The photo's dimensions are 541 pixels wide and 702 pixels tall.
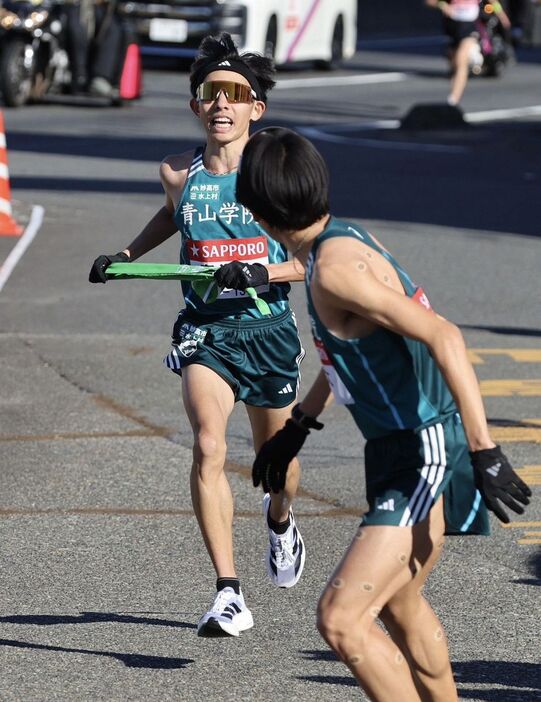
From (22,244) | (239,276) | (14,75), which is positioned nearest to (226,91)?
(239,276)

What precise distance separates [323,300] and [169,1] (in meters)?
22.5

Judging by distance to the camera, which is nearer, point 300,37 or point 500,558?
point 500,558

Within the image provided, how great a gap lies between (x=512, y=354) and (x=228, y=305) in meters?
4.87

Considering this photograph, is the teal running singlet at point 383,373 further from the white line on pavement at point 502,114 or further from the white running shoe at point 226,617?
the white line on pavement at point 502,114

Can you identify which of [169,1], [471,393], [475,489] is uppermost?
[471,393]

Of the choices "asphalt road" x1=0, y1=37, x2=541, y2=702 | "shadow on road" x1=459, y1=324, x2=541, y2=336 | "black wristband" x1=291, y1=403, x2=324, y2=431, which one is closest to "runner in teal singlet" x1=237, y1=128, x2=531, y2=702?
"black wristband" x1=291, y1=403, x2=324, y2=431

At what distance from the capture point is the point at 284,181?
4.04 metres

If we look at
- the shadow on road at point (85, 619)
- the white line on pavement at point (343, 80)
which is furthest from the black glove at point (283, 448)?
the white line on pavement at point (343, 80)

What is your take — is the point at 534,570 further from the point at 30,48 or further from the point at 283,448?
the point at 30,48

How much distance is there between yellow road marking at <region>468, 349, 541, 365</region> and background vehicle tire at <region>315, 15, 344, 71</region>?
64.8 ft

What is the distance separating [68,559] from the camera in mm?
6395

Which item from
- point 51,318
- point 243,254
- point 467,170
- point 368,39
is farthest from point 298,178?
point 368,39

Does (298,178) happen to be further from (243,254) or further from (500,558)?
(500,558)

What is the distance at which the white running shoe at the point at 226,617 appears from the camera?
5.27 metres
